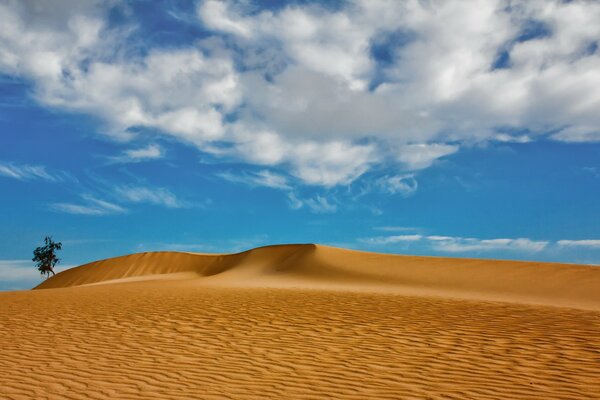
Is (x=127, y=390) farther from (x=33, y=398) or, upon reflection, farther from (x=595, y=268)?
(x=595, y=268)

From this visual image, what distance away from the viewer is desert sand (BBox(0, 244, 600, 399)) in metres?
7.12

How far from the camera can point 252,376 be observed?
25.5 feet

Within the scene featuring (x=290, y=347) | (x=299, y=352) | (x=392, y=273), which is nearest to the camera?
(x=299, y=352)

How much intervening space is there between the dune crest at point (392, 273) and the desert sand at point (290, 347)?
8.59 meters

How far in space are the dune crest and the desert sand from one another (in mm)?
8590

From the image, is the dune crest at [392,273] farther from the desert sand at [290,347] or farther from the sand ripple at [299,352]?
the sand ripple at [299,352]

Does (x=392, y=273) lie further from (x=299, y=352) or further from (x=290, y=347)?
(x=299, y=352)

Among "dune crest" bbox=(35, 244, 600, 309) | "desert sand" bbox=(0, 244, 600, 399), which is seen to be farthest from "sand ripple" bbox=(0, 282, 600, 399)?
"dune crest" bbox=(35, 244, 600, 309)

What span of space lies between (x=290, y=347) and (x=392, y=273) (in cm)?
2513

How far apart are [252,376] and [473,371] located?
3.54 metres

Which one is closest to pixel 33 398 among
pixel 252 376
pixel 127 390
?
pixel 127 390

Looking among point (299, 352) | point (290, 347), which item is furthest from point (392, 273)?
point (299, 352)

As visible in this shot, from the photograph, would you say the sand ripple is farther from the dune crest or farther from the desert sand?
the dune crest

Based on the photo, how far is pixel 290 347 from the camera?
390 inches
